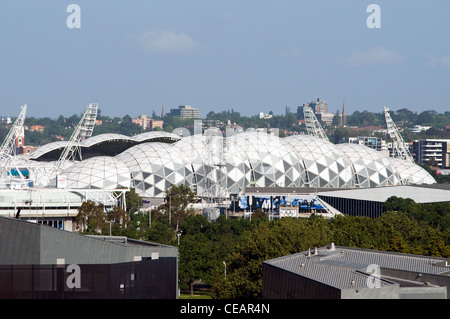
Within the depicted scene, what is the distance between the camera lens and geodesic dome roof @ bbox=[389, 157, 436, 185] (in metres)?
128

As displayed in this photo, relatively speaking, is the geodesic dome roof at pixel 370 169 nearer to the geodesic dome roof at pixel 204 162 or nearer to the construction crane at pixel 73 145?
the geodesic dome roof at pixel 204 162

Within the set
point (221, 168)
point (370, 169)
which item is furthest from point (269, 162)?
point (370, 169)

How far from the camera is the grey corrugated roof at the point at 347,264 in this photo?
2929 centimetres

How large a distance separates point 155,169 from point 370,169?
3084 centimetres

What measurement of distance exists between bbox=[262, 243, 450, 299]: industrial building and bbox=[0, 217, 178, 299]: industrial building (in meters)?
5.95

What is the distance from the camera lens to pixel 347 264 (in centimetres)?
3284

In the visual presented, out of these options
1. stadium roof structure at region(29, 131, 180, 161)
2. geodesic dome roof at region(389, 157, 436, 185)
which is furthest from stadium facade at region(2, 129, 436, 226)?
geodesic dome roof at region(389, 157, 436, 185)

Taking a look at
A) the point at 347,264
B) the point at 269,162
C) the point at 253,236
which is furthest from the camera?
the point at 269,162

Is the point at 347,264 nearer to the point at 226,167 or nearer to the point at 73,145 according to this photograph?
the point at 226,167

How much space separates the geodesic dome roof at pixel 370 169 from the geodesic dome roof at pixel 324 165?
1.61 meters

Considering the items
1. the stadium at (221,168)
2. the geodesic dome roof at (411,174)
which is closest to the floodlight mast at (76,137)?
the stadium at (221,168)
